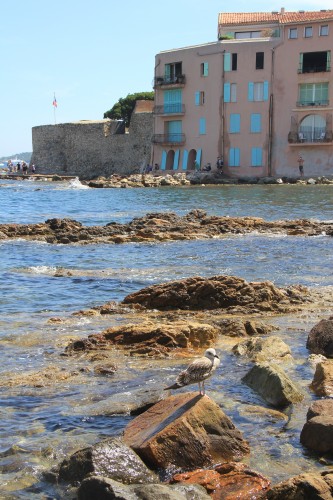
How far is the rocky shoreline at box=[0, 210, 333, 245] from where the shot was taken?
22.9 m

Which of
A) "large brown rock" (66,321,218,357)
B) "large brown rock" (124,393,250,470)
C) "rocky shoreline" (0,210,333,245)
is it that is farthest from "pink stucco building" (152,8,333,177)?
"large brown rock" (124,393,250,470)

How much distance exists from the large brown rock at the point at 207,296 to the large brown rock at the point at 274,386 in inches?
163

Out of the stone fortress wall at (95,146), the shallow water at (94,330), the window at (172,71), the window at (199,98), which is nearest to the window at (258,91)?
the window at (199,98)

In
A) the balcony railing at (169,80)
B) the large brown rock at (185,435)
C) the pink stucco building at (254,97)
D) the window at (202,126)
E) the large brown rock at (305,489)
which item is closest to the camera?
the large brown rock at (305,489)

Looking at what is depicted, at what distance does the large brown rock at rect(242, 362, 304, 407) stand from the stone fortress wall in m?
65.5

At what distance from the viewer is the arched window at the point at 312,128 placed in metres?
55.8

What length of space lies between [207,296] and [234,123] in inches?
1880

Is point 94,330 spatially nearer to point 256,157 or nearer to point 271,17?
point 256,157

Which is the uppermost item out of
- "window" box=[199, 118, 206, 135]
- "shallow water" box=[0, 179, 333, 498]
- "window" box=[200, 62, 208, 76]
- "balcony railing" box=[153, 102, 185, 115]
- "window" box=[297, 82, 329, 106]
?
"window" box=[200, 62, 208, 76]

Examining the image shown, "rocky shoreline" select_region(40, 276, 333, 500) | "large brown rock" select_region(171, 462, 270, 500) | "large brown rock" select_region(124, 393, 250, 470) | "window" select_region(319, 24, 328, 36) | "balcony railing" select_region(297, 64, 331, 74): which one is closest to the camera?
"rocky shoreline" select_region(40, 276, 333, 500)

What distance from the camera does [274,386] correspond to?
7.64 m

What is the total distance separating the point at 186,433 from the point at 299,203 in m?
32.0

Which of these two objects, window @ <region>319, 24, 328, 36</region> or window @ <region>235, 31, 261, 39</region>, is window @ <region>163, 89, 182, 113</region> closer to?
window @ <region>235, 31, 261, 39</region>

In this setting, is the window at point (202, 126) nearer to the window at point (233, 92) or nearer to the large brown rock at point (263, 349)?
the window at point (233, 92)
